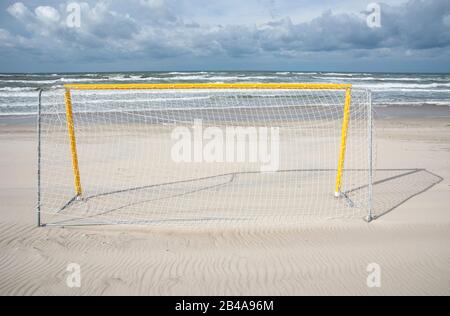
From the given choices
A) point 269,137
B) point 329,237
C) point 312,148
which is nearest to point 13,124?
point 269,137

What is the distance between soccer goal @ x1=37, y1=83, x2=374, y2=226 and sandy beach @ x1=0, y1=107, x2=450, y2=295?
1.24 feet

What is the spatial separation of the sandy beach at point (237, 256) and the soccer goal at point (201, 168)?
1.24 feet

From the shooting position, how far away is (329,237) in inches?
188

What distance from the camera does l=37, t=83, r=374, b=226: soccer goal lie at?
5.41 m

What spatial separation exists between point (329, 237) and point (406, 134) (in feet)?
31.3

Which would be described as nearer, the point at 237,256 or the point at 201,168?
the point at 237,256

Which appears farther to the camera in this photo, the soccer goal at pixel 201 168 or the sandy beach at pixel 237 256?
the soccer goal at pixel 201 168

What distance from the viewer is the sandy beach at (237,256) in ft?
12.1

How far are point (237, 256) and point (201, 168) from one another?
13.4ft

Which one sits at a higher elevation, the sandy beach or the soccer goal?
the soccer goal

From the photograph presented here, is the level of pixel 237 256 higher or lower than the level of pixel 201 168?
lower

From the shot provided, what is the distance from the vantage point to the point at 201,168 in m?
8.18

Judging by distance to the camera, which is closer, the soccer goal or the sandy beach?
the sandy beach
